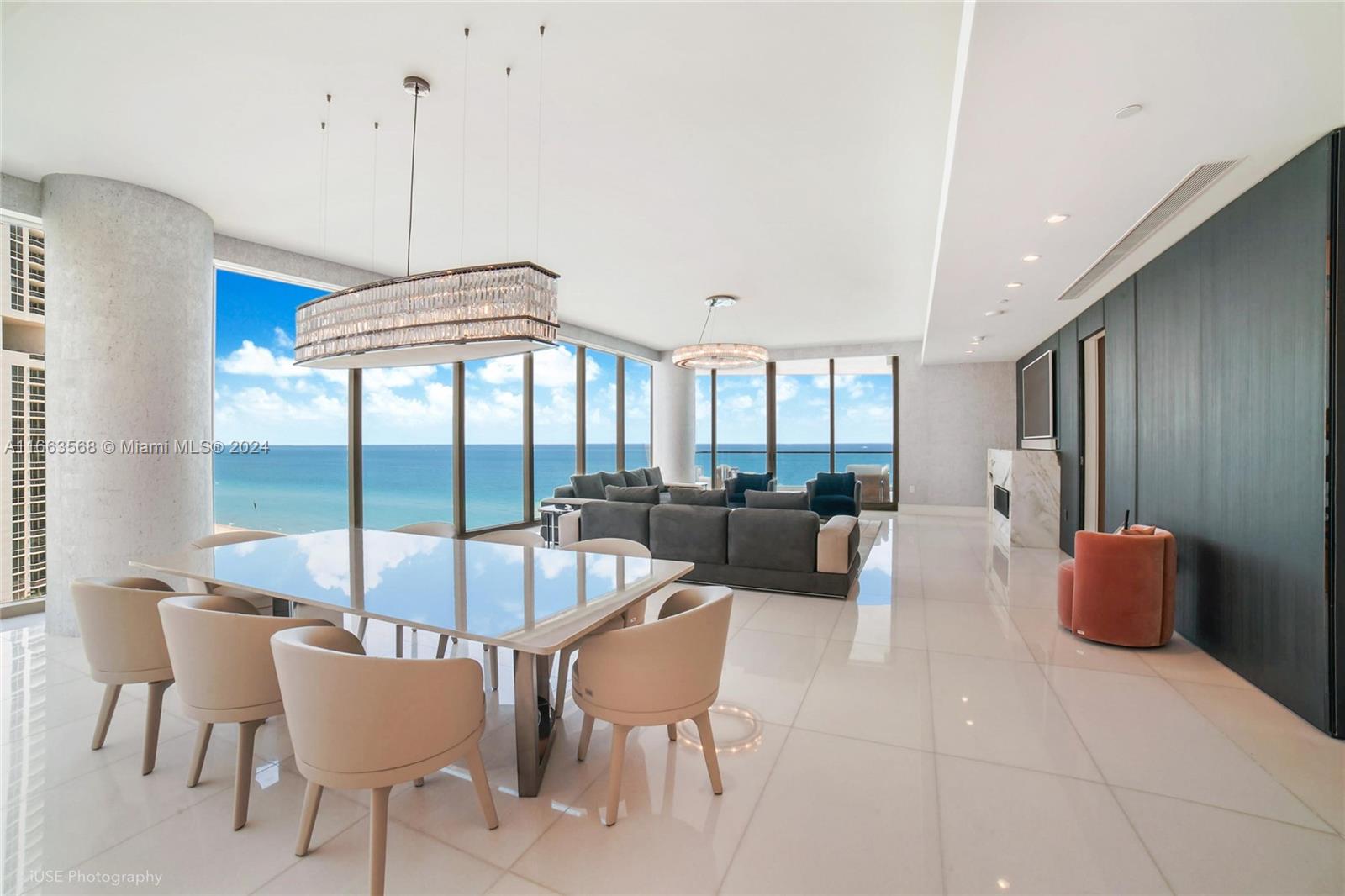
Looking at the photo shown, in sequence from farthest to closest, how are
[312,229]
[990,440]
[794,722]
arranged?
[990,440] < [312,229] < [794,722]

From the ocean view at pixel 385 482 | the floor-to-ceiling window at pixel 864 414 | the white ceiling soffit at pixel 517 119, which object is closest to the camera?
the white ceiling soffit at pixel 517 119

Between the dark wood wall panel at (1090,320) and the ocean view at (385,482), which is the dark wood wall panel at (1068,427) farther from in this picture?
the ocean view at (385,482)

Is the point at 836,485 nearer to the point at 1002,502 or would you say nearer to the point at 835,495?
the point at 835,495

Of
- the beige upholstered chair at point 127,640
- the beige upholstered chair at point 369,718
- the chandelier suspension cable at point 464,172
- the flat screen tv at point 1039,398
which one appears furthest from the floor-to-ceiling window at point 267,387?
the flat screen tv at point 1039,398

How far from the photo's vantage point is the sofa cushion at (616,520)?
4.99 meters

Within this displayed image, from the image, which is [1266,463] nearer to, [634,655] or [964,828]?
[964,828]

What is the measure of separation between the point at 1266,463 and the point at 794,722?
8.78ft

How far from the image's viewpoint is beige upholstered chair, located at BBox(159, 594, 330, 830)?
1.82 meters

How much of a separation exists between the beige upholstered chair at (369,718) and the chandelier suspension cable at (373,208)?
2.98 m

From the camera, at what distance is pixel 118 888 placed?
1.59m

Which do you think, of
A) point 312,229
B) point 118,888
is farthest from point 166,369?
point 118,888

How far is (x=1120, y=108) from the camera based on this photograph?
2197 mm

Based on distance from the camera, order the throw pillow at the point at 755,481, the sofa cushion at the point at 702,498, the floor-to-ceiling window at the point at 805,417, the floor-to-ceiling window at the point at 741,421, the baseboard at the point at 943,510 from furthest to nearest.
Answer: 1. the floor-to-ceiling window at the point at 741,421
2. the floor-to-ceiling window at the point at 805,417
3. the baseboard at the point at 943,510
4. the throw pillow at the point at 755,481
5. the sofa cushion at the point at 702,498

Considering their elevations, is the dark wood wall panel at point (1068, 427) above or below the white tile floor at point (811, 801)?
above
